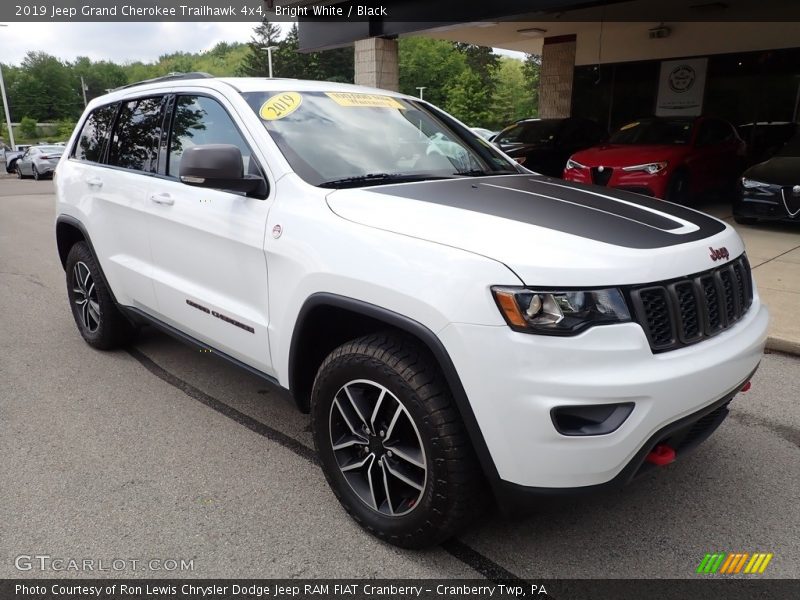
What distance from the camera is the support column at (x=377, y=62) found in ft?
45.9

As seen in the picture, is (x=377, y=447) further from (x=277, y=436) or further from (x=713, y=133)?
(x=713, y=133)

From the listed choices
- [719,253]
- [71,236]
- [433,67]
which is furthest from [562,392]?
[433,67]

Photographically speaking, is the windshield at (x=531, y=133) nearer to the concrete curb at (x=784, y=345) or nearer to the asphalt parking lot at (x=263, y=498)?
the concrete curb at (x=784, y=345)

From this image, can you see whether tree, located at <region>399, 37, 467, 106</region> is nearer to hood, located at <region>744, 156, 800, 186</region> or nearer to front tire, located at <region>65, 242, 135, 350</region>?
hood, located at <region>744, 156, 800, 186</region>

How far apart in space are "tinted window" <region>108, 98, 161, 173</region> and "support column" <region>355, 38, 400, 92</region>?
35.1 feet

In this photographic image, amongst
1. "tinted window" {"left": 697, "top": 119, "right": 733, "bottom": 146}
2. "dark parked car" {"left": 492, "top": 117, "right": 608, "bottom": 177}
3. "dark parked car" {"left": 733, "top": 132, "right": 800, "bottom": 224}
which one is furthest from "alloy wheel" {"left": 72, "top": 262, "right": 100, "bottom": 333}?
"tinted window" {"left": 697, "top": 119, "right": 733, "bottom": 146}

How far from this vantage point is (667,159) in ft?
32.1

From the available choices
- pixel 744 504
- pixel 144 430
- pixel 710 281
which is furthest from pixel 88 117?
pixel 744 504

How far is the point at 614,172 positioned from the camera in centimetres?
980

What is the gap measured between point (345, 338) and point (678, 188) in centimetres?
895

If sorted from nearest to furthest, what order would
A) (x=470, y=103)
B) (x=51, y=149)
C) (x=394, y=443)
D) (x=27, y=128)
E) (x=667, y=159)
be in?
(x=394, y=443), (x=667, y=159), (x=51, y=149), (x=470, y=103), (x=27, y=128)

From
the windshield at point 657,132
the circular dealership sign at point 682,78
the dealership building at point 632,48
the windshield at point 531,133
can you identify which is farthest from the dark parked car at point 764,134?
the windshield at point 531,133

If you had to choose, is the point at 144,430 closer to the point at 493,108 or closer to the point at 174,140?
the point at 174,140

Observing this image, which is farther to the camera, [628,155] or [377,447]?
[628,155]
